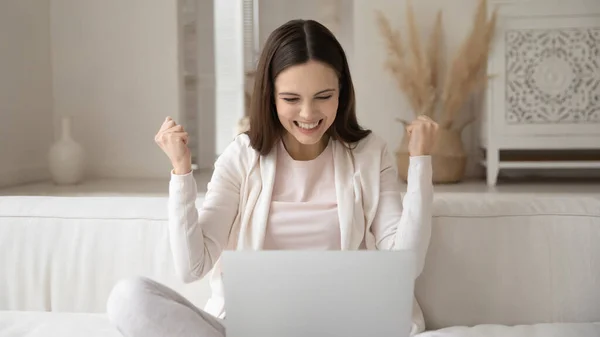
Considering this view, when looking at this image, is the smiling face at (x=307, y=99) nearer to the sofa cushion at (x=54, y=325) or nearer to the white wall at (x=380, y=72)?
the sofa cushion at (x=54, y=325)

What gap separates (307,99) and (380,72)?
2039 millimetres

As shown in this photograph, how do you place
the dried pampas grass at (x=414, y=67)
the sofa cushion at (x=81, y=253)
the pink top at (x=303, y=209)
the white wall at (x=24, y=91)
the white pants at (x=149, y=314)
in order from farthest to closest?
the white wall at (x=24, y=91) → the dried pampas grass at (x=414, y=67) → the sofa cushion at (x=81, y=253) → the pink top at (x=303, y=209) → the white pants at (x=149, y=314)

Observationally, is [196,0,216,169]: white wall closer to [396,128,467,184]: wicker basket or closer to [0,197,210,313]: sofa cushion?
[396,128,467,184]: wicker basket

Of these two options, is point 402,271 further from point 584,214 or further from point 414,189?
point 584,214

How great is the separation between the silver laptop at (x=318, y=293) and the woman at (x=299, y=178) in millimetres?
306

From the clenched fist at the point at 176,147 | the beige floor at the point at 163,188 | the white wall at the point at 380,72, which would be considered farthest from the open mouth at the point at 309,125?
the white wall at the point at 380,72

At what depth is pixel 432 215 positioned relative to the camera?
1631 millimetres

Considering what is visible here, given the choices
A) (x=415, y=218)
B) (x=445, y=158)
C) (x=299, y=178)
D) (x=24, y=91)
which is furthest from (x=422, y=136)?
(x=24, y=91)

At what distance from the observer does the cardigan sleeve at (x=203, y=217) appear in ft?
4.70

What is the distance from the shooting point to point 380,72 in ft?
11.3

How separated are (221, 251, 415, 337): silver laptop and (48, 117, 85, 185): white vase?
253 centimetres

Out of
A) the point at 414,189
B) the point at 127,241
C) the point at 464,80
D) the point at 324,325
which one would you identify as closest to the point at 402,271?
the point at 324,325

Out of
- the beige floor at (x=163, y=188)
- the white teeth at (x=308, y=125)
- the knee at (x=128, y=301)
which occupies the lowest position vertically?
the beige floor at (x=163, y=188)

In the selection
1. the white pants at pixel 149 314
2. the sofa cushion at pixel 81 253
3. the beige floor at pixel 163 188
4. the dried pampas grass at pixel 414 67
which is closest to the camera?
the white pants at pixel 149 314
